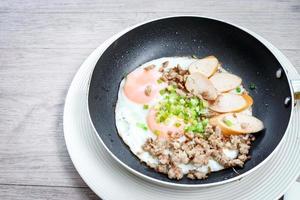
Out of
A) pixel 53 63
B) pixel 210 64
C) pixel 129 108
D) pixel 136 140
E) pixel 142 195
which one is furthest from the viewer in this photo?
pixel 53 63

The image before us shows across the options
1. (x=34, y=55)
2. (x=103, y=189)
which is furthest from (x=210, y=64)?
(x=34, y=55)

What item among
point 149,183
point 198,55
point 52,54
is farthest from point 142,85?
point 52,54

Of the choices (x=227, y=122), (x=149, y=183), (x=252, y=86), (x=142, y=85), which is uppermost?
(x=252, y=86)

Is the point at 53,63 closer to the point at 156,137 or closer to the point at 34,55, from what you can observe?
the point at 34,55

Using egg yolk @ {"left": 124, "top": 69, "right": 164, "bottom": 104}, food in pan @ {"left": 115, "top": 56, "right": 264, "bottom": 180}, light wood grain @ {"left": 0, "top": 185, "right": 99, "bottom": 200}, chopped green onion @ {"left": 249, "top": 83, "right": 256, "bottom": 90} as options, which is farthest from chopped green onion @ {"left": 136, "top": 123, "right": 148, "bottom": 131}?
chopped green onion @ {"left": 249, "top": 83, "right": 256, "bottom": 90}

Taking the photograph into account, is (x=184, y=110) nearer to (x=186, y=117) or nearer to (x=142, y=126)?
(x=186, y=117)

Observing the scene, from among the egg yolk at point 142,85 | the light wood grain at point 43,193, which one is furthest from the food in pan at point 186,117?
the light wood grain at point 43,193

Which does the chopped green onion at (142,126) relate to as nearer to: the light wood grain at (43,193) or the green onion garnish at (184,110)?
the green onion garnish at (184,110)
